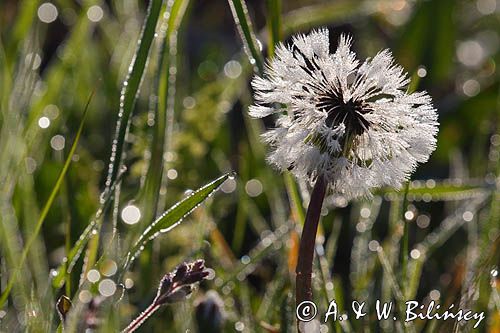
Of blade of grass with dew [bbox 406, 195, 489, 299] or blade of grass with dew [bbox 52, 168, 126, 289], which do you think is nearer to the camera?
blade of grass with dew [bbox 52, 168, 126, 289]

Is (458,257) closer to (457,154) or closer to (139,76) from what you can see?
(457,154)

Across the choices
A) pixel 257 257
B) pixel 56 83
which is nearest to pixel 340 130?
pixel 257 257

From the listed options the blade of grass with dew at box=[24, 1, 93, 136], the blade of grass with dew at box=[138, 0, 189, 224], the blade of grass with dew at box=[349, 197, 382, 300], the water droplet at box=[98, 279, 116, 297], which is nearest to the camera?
the water droplet at box=[98, 279, 116, 297]

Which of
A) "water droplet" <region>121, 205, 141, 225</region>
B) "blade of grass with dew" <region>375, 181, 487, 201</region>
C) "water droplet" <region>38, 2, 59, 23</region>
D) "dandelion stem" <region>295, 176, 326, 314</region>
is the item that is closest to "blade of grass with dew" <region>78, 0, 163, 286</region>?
"water droplet" <region>121, 205, 141, 225</region>

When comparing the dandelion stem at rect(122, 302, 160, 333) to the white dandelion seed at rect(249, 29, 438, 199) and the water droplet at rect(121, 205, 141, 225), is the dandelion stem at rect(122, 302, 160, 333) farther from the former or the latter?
the water droplet at rect(121, 205, 141, 225)

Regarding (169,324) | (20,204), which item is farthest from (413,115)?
(20,204)

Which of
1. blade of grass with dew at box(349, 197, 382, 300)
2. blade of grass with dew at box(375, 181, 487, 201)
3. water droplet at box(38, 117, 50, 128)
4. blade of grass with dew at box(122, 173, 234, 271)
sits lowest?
blade of grass with dew at box(122, 173, 234, 271)
